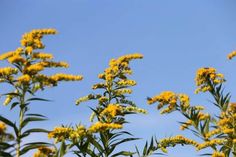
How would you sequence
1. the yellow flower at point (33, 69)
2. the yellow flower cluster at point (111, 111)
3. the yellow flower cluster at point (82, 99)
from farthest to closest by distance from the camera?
the yellow flower cluster at point (82, 99) → the yellow flower cluster at point (111, 111) → the yellow flower at point (33, 69)

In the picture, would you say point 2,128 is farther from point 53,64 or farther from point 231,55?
point 231,55

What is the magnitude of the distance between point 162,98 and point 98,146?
2648mm

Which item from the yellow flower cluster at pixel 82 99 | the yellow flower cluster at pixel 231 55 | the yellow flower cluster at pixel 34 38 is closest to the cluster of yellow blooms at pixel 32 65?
the yellow flower cluster at pixel 34 38

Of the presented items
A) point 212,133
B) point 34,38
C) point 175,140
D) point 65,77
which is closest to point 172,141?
point 175,140

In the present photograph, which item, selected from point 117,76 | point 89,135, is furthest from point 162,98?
point 89,135

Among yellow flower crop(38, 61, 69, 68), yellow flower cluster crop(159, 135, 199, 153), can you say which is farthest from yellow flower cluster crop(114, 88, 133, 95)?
yellow flower crop(38, 61, 69, 68)

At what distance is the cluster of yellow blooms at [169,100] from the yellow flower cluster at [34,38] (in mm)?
3782

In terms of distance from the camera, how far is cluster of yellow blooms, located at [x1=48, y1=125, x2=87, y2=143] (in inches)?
283

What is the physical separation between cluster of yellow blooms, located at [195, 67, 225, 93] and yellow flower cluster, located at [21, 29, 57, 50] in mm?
5085

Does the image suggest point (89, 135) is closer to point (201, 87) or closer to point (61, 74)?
point (61, 74)

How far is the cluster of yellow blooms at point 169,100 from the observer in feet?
33.8

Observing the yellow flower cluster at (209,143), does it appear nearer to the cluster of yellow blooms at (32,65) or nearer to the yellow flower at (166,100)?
the yellow flower at (166,100)

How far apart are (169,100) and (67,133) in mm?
3835

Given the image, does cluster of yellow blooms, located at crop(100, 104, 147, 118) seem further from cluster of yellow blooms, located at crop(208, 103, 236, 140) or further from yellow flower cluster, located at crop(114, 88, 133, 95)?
cluster of yellow blooms, located at crop(208, 103, 236, 140)
